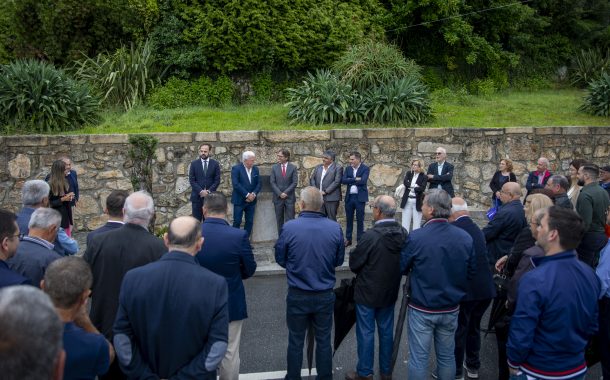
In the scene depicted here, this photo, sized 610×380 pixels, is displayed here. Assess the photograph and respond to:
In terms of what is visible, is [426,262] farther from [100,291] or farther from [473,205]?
[473,205]

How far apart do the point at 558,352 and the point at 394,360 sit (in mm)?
2006

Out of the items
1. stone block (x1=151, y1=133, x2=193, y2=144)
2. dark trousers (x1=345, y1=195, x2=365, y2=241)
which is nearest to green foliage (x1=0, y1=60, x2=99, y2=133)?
stone block (x1=151, y1=133, x2=193, y2=144)

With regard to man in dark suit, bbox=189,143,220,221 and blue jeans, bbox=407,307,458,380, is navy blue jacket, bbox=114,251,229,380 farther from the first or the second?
man in dark suit, bbox=189,143,220,221

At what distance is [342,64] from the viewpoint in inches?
534

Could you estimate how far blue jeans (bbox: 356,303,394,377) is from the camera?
5.54 m

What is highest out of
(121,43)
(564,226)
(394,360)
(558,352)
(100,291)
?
(121,43)

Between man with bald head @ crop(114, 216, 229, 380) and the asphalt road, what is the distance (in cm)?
218

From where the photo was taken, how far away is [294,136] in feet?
38.9

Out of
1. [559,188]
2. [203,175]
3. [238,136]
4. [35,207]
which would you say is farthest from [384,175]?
[35,207]

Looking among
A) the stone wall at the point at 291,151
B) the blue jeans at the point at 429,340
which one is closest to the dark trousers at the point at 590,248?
the blue jeans at the point at 429,340

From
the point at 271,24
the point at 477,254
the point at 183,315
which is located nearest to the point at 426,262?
the point at 477,254

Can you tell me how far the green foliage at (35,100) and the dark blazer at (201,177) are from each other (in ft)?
10.3

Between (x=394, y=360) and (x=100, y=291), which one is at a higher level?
(x=100, y=291)

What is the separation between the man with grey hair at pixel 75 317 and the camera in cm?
310
